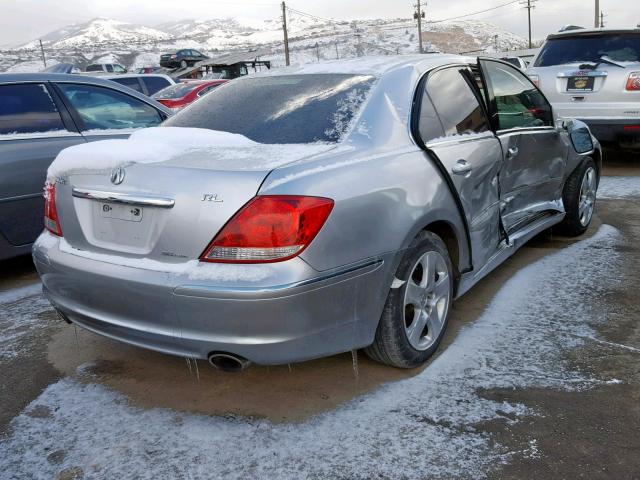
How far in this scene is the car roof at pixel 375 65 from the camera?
320 cm

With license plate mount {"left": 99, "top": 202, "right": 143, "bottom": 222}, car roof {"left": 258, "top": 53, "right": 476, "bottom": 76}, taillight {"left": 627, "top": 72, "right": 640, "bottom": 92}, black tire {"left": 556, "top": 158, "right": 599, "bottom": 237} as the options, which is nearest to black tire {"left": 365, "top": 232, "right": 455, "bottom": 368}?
car roof {"left": 258, "top": 53, "right": 476, "bottom": 76}

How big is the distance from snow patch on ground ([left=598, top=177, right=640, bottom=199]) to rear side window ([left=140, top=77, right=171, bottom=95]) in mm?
9826

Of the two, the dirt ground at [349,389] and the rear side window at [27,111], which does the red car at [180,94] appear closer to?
the rear side window at [27,111]

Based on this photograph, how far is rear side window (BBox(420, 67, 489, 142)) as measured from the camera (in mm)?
3248

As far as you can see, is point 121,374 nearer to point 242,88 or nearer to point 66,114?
point 242,88

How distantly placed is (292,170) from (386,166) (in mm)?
504

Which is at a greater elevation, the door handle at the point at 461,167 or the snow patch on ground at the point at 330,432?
the door handle at the point at 461,167

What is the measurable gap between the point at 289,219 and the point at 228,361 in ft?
2.05

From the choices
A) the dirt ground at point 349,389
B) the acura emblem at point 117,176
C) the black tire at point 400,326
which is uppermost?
the acura emblem at point 117,176

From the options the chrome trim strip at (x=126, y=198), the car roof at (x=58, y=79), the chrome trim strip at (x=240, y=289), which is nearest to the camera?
the chrome trim strip at (x=240, y=289)

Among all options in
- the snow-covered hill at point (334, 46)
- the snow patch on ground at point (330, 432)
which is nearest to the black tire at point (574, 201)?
the snow patch on ground at point (330, 432)

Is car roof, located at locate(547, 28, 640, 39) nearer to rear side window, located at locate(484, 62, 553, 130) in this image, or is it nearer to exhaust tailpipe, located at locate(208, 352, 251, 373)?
rear side window, located at locate(484, 62, 553, 130)

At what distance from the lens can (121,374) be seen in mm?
3012

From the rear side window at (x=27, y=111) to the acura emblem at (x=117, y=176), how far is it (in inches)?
90.3
